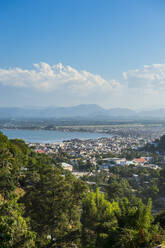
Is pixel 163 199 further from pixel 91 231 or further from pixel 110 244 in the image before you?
pixel 110 244

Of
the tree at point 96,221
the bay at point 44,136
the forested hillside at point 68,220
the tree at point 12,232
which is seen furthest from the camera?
the bay at point 44,136

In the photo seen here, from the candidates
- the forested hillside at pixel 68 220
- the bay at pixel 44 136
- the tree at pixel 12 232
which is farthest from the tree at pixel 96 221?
the bay at pixel 44 136

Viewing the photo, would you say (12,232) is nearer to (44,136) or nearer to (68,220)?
(68,220)

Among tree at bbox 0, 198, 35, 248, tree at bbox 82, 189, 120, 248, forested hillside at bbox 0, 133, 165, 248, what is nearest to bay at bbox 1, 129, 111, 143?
tree at bbox 82, 189, 120, 248

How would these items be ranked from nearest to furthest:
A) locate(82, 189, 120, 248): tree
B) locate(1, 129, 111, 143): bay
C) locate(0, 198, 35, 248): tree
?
locate(0, 198, 35, 248): tree → locate(82, 189, 120, 248): tree → locate(1, 129, 111, 143): bay

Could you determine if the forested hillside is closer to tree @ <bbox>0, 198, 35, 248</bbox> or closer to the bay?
tree @ <bbox>0, 198, 35, 248</bbox>

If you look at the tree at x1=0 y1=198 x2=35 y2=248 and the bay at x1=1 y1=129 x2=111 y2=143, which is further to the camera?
the bay at x1=1 y1=129 x2=111 y2=143

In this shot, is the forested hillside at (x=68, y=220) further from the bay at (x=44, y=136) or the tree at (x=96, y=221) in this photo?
the bay at (x=44, y=136)

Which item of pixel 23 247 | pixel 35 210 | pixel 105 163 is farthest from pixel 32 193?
pixel 105 163
